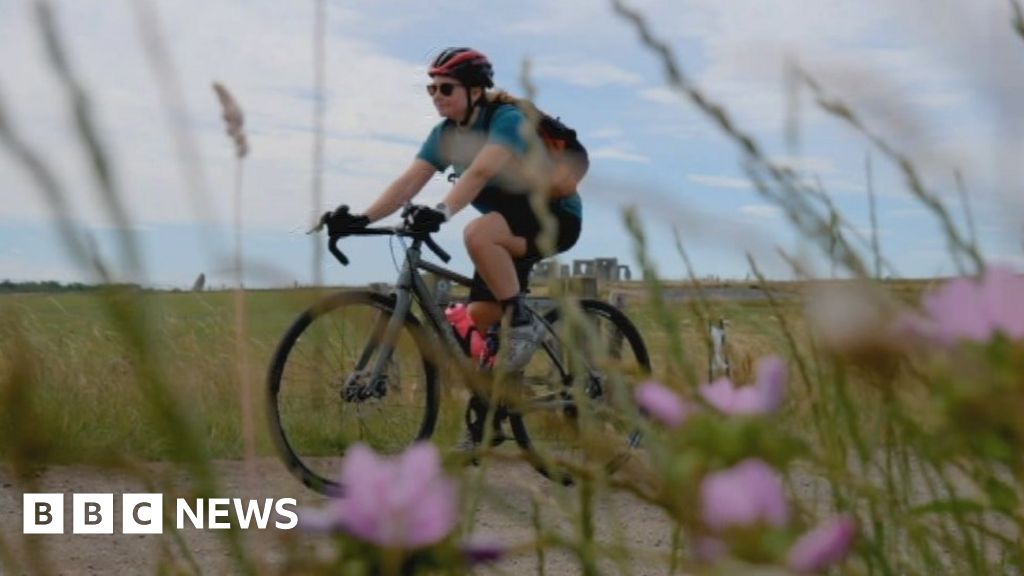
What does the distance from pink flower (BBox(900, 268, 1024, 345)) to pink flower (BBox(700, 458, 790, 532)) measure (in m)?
0.11

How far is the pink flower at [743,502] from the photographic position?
477 mm

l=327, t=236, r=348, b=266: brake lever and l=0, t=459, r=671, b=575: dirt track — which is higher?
l=327, t=236, r=348, b=266: brake lever

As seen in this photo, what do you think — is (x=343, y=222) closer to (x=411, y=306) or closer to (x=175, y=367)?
(x=411, y=306)

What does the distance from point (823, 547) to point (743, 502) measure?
0.18ft

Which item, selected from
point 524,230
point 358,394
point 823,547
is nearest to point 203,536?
point 358,394

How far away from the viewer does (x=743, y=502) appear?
48 centimetres

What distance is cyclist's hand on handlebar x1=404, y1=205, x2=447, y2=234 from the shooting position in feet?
18.3

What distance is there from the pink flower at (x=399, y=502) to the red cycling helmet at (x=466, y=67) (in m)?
5.34

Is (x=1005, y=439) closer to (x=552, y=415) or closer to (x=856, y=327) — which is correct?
(x=856, y=327)

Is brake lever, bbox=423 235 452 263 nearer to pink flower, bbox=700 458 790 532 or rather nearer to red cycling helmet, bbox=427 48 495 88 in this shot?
red cycling helmet, bbox=427 48 495 88

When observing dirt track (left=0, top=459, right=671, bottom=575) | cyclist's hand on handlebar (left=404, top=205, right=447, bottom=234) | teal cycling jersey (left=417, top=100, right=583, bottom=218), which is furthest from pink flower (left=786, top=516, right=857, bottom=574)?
cyclist's hand on handlebar (left=404, top=205, right=447, bottom=234)

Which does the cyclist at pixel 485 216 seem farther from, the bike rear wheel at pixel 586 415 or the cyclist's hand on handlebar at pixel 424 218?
the bike rear wheel at pixel 586 415

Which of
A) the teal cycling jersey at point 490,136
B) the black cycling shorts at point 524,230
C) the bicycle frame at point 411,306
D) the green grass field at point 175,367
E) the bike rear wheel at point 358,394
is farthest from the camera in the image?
the black cycling shorts at point 524,230

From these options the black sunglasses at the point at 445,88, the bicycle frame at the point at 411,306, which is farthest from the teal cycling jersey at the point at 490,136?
the bicycle frame at the point at 411,306
